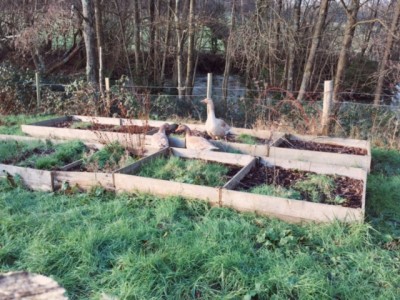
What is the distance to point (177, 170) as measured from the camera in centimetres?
431

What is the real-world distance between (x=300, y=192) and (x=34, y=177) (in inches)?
122

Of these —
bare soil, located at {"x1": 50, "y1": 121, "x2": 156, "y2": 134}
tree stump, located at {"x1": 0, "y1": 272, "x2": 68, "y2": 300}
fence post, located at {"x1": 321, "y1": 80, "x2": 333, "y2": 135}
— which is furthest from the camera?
fence post, located at {"x1": 321, "y1": 80, "x2": 333, "y2": 135}

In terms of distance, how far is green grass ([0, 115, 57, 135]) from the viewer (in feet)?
22.5

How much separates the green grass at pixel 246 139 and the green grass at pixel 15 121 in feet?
13.4

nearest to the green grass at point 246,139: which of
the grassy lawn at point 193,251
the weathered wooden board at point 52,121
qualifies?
the grassy lawn at point 193,251

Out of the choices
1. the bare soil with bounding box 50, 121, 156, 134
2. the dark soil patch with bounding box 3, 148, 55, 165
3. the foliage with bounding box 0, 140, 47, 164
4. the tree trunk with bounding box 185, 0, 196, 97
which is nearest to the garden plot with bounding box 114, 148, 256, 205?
the bare soil with bounding box 50, 121, 156, 134

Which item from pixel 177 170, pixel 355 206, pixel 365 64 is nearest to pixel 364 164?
pixel 355 206

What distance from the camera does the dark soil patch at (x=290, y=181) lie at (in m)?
3.70

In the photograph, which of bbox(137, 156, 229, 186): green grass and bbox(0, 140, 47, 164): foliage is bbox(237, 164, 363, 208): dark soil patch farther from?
bbox(0, 140, 47, 164): foliage

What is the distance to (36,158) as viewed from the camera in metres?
4.98

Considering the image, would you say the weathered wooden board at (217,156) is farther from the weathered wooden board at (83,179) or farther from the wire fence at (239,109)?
the wire fence at (239,109)

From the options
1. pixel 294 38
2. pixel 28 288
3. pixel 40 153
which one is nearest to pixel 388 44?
pixel 294 38

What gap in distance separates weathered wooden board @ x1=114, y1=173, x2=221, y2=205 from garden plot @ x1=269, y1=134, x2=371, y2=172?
5.80 feet

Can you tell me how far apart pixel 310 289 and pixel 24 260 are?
2148 mm
